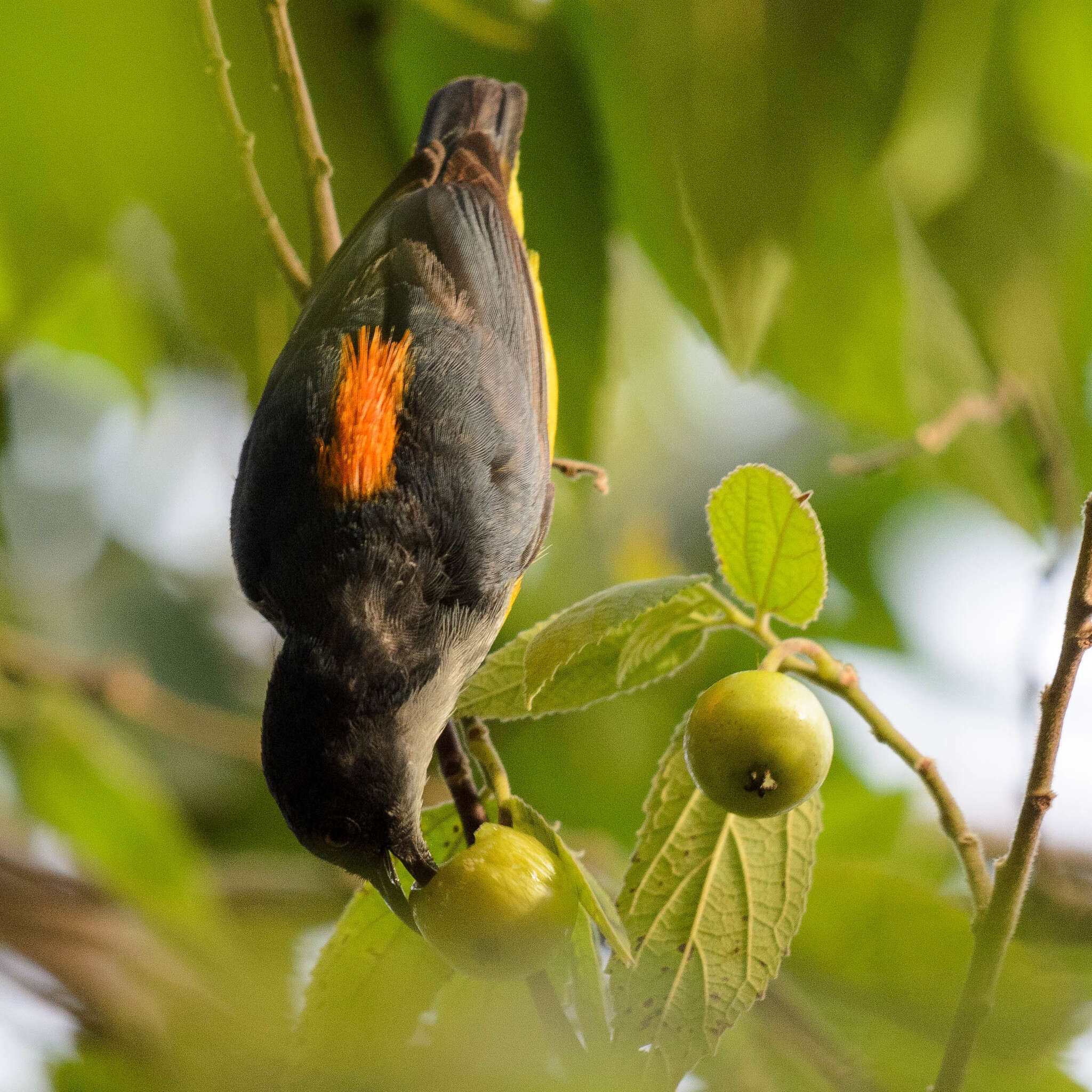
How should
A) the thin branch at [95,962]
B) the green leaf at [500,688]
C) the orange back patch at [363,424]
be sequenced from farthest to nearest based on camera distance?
the orange back patch at [363,424] → the green leaf at [500,688] → the thin branch at [95,962]

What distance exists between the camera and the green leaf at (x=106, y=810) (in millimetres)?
1270

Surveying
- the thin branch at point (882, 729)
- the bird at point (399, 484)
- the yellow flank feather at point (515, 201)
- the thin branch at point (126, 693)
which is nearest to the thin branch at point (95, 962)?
the bird at point (399, 484)

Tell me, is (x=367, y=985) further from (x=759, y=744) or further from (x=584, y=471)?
(x=584, y=471)

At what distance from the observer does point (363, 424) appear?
4.10 ft

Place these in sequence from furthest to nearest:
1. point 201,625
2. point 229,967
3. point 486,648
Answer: point 201,625, point 486,648, point 229,967

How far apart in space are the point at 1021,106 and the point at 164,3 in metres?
0.82

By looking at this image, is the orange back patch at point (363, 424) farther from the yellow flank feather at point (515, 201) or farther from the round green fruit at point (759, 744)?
the round green fruit at point (759, 744)

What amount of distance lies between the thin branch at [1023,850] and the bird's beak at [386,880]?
424mm

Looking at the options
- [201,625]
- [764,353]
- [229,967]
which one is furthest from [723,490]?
[201,625]

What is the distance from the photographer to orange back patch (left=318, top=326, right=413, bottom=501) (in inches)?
→ 48.4

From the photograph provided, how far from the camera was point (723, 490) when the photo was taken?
2.79 ft

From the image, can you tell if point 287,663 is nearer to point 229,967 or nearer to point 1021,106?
point 229,967

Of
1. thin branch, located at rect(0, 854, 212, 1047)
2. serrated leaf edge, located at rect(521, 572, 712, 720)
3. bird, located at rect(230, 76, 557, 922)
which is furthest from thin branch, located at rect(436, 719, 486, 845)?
thin branch, located at rect(0, 854, 212, 1047)

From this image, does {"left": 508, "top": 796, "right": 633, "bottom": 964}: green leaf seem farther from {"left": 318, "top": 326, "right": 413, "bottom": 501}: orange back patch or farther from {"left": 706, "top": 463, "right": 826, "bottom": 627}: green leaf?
{"left": 318, "top": 326, "right": 413, "bottom": 501}: orange back patch
